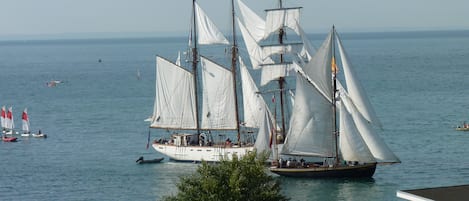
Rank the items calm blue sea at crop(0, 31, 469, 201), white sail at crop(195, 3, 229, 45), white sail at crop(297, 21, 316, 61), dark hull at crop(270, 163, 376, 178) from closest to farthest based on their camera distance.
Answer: calm blue sea at crop(0, 31, 469, 201), dark hull at crop(270, 163, 376, 178), white sail at crop(297, 21, 316, 61), white sail at crop(195, 3, 229, 45)

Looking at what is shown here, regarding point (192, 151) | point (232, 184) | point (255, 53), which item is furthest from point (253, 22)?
point (232, 184)

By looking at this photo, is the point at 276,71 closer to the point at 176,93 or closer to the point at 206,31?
the point at 206,31

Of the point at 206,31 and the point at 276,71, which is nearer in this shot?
the point at 276,71

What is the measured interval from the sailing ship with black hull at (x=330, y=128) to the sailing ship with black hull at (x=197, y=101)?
7248 millimetres

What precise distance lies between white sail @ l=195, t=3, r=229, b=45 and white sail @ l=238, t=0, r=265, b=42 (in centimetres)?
262

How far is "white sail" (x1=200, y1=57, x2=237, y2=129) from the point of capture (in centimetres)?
8344

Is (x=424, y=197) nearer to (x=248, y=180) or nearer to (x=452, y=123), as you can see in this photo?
(x=248, y=180)

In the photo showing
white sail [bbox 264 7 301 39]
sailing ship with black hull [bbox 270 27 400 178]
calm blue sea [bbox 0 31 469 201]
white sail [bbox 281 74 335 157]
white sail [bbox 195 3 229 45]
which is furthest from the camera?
white sail [bbox 195 3 229 45]

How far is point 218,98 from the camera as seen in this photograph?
83.8m

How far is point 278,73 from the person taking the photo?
80.7 metres

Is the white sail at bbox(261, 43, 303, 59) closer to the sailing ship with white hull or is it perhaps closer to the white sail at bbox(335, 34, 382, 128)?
the sailing ship with white hull

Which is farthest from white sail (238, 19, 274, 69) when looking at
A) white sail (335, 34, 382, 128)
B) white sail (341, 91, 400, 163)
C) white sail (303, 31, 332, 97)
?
white sail (341, 91, 400, 163)

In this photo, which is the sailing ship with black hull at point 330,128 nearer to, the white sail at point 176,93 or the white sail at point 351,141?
the white sail at point 351,141

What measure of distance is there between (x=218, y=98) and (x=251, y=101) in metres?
3.11
